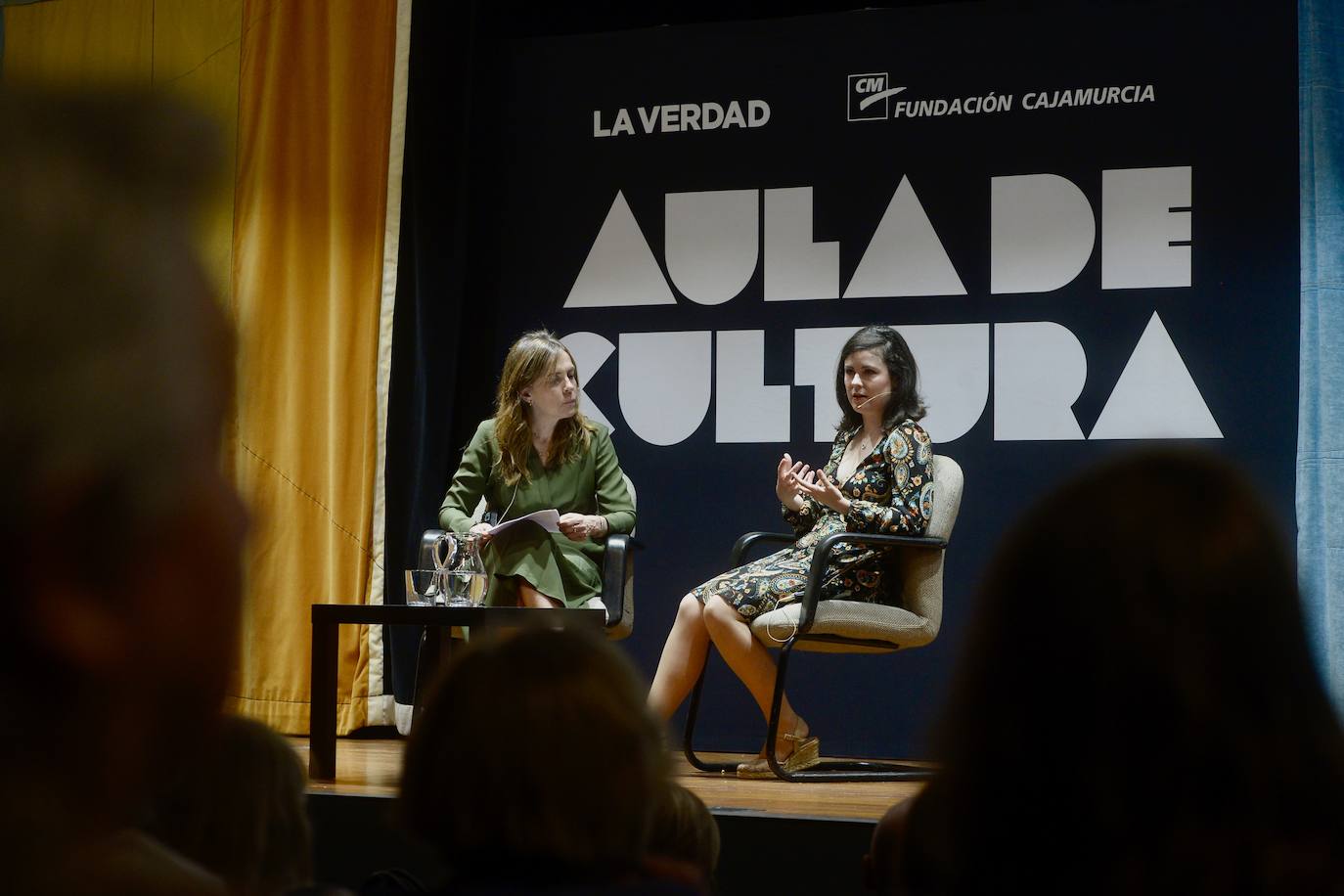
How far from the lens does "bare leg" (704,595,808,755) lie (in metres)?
3.85

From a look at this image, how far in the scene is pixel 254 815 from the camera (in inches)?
28.5

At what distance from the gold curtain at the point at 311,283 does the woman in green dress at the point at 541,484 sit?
31.8 inches

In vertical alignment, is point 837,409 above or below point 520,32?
below

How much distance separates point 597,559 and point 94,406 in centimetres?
412

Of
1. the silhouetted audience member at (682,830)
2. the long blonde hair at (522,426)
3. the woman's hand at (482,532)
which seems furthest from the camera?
the long blonde hair at (522,426)

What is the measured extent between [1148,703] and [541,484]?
3762mm

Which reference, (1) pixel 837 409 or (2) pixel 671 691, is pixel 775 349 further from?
(2) pixel 671 691

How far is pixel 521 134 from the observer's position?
498cm

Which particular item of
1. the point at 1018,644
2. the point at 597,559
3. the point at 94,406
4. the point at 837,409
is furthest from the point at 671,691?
the point at 94,406

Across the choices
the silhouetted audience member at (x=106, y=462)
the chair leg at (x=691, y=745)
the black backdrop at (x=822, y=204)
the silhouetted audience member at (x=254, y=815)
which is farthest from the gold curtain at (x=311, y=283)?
the silhouetted audience member at (x=106, y=462)

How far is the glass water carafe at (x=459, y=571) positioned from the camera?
3.46 m

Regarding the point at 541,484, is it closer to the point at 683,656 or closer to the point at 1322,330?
the point at 683,656

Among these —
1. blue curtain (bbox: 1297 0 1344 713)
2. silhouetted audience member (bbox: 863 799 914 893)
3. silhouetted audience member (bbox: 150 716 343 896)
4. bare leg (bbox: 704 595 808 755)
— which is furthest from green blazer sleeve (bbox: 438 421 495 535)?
silhouetted audience member (bbox: 150 716 343 896)

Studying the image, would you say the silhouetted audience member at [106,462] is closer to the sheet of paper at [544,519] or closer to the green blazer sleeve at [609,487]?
the sheet of paper at [544,519]
